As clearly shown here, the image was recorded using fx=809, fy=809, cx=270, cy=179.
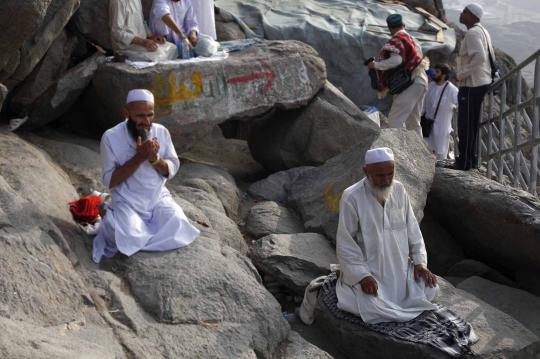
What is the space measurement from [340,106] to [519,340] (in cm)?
423

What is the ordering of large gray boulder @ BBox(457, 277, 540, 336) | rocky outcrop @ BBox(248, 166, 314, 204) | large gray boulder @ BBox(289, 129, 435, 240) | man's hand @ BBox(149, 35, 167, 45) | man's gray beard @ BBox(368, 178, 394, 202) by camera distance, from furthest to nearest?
1. rocky outcrop @ BBox(248, 166, 314, 204)
2. man's hand @ BBox(149, 35, 167, 45)
3. large gray boulder @ BBox(289, 129, 435, 240)
4. large gray boulder @ BBox(457, 277, 540, 336)
5. man's gray beard @ BBox(368, 178, 394, 202)

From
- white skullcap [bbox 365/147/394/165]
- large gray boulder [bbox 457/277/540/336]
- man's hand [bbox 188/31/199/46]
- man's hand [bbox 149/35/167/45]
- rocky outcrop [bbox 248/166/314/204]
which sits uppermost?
white skullcap [bbox 365/147/394/165]

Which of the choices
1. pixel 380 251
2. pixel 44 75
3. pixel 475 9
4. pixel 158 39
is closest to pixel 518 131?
pixel 475 9

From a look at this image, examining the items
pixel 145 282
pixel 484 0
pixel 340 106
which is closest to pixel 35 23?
pixel 145 282

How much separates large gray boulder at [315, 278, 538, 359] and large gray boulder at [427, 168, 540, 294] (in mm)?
1042

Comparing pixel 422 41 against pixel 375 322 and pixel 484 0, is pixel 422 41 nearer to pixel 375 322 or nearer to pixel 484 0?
pixel 375 322

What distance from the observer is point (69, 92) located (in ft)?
25.3

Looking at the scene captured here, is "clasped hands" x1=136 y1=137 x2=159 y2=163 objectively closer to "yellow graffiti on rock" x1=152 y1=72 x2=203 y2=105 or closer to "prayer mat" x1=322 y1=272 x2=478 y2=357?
"prayer mat" x1=322 y1=272 x2=478 y2=357

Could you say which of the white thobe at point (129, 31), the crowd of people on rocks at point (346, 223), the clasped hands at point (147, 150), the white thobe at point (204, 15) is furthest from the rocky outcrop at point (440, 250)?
the clasped hands at point (147, 150)

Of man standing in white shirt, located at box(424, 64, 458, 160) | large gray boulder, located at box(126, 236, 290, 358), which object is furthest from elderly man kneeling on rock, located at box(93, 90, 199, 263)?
man standing in white shirt, located at box(424, 64, 458, 160)

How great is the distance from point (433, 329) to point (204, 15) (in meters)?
5.03

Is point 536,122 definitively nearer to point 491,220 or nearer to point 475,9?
point 491,220

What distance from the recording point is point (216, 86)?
8.30m

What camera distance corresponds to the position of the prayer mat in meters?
5.37
